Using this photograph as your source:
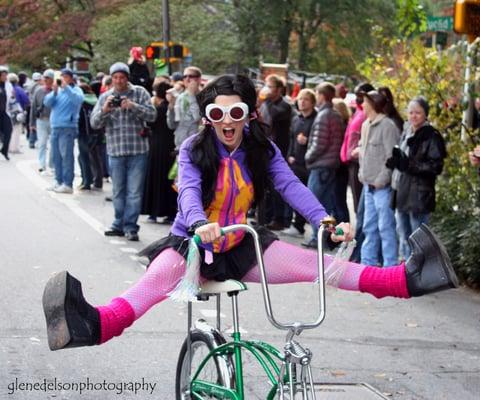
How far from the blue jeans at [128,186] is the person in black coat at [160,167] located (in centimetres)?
157

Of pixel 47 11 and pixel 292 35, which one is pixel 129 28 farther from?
pixel 47 11

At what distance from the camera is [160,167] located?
1521 centimetres

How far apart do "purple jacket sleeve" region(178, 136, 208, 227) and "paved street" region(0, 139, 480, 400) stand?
179cm

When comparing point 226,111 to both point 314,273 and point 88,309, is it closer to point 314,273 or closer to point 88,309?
point 314,273

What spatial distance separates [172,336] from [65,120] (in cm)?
1059

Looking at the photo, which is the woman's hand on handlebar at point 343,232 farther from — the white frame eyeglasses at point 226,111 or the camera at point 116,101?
the camera at point 116,101

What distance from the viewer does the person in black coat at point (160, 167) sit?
1512 centimetres

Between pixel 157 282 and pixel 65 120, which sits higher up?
pixel 157 282

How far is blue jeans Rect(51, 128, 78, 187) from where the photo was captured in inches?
722


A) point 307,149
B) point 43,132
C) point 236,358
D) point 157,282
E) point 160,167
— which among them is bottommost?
point 43,132

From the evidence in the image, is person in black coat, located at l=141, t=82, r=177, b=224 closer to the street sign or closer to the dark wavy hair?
the street sign

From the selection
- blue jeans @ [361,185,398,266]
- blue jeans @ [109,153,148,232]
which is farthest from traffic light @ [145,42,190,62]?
blue jeans @ [361,185,398,266]

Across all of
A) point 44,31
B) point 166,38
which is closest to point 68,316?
point 166,38

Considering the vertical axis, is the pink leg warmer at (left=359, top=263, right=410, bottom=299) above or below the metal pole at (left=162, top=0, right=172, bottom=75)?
above
